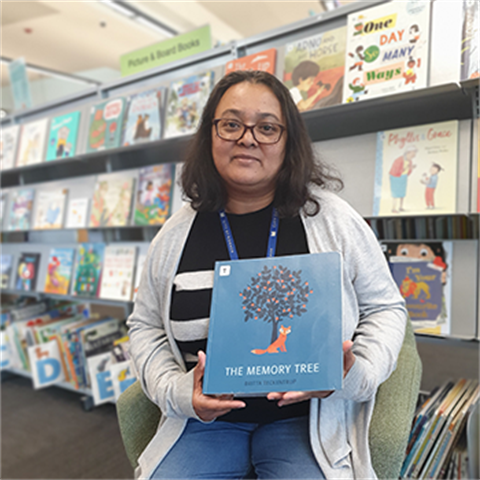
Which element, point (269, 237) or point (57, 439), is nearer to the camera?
point (269, 237)

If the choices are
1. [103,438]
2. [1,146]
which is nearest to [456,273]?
[103,438]

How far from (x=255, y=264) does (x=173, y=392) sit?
385mm

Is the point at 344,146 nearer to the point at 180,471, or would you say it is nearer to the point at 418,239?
the point at 418,239

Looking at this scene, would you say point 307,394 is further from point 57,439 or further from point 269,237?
point 57,439

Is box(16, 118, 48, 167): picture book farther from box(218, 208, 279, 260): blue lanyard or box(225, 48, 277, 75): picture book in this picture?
box(218, 208, 279, 260): blue lanyard

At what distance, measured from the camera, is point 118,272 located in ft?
8.29

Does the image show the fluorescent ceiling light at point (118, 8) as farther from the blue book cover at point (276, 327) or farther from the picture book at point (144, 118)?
the blue book cover at point (276, 327)

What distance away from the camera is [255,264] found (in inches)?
37.3

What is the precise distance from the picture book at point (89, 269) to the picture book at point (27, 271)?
1.64 ft

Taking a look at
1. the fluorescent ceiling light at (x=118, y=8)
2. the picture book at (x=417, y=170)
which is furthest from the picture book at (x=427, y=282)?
the fluorescent ceiling light at (x=118, y=8)

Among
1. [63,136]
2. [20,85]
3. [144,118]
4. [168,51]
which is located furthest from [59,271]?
[168,51]

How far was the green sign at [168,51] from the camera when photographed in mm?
2357

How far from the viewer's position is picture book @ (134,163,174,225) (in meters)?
2.32

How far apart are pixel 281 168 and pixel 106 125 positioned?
1.70 meters
